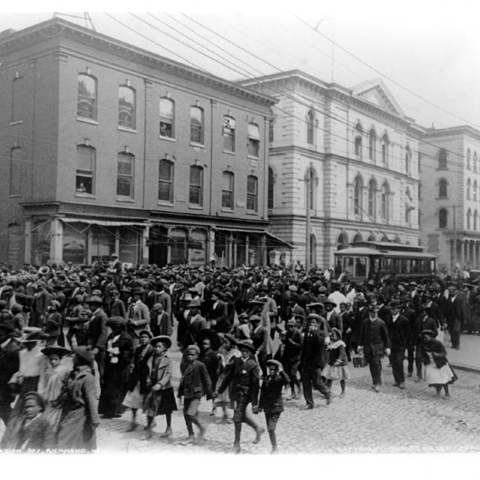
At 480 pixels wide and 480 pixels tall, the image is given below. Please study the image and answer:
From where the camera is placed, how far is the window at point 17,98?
2306 centimetres

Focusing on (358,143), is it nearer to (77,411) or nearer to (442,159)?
(442,159)

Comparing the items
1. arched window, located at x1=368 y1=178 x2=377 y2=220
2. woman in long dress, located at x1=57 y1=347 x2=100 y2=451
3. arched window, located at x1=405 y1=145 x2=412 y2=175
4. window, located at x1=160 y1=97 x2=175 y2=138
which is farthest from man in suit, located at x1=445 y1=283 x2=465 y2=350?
arched window, located at x1=405 y1=145 x2=412 y2=175

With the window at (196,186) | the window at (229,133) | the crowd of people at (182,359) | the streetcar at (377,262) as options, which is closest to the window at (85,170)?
the window at (196,186)

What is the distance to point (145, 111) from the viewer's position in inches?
1017

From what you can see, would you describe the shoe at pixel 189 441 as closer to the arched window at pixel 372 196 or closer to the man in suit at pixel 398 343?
the man in suit at pixel 398 343

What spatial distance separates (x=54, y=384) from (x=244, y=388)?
2477mm

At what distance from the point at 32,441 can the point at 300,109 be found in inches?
1367

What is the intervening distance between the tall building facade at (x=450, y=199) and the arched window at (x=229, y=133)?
1177 cm

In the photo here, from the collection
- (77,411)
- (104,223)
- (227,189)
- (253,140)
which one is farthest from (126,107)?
(77,411)

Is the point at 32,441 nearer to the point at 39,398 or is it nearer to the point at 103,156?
the point at 39,398

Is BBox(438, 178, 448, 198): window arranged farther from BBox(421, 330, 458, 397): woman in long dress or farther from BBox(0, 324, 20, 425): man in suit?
BBox(0, 324, 20, 425): man in suit

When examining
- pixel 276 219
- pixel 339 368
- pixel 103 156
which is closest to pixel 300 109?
pixel 276 219

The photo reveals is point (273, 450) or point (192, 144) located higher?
point (192, 144)

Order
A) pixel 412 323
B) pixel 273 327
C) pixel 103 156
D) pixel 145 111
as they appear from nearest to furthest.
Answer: pixel 412 323 → pixel 273 327 → pixel 103 156 → pixel 145 111
